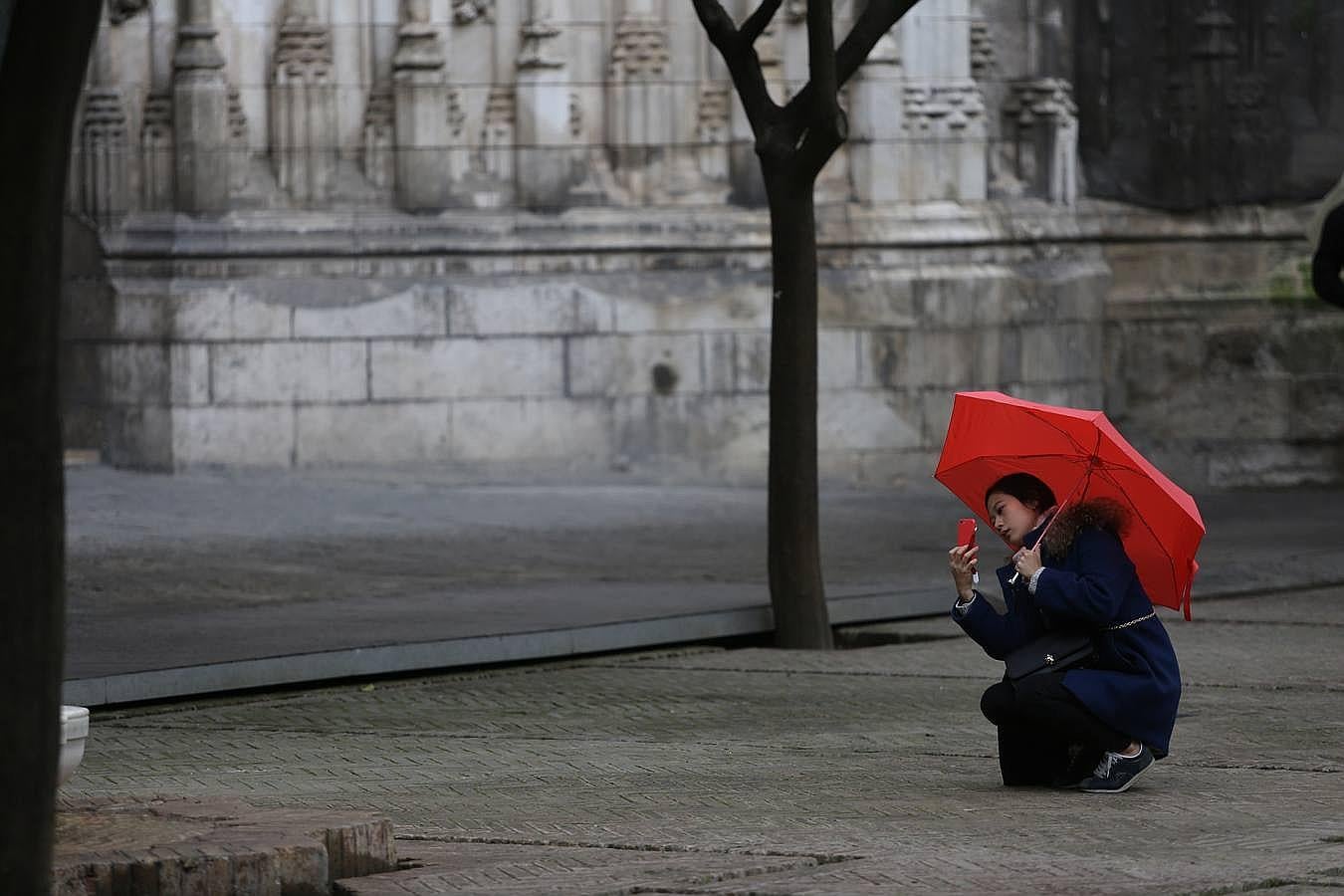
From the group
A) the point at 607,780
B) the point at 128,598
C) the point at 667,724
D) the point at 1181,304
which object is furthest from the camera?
the point at 1181,304

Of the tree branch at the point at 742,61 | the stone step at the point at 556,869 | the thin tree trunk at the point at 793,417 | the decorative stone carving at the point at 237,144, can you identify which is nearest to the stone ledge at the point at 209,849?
the stone step at the point at 556,869

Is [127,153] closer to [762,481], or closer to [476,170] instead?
[476,170]

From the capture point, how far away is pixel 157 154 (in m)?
16.5

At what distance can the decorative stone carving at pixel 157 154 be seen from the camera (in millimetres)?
16531

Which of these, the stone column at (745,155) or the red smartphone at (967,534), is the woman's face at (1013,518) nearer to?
A: the red smartphone at (967,534)

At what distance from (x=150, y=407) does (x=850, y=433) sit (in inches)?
180

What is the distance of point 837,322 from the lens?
676 inches

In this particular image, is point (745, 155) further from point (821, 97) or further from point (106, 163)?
point (821, 97)

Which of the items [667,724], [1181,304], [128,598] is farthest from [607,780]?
[1181,304]

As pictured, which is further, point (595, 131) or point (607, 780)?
point (595, 131)

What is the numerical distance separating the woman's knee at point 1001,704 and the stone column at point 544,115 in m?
10.4

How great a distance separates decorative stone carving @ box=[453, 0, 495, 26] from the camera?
16875 millimetres

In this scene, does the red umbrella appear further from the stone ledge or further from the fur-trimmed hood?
the stone ledge

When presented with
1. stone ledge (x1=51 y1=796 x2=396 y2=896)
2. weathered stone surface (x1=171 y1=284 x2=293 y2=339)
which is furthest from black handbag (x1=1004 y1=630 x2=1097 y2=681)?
weathered stone surface (x1=171 y1=284 x2=293 y2=339)
